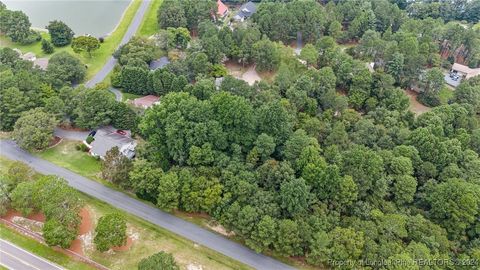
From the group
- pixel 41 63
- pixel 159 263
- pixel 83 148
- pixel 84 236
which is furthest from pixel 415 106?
pixel 41 63

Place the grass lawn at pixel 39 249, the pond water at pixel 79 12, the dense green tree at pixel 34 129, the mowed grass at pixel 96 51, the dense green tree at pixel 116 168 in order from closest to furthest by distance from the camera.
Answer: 1. the grass lawn at pixel 39 249
2. the dense green tree at pixel 116 168
3. the dense green tree at pixel 34 129
4. the mowed grass at pixel 96 51
5. the pond water at pixel 79 12

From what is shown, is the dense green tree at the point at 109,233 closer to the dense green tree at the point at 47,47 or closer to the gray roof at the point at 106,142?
the gray roof at the point at 106,142

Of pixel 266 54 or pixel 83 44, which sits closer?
pixel 266 54

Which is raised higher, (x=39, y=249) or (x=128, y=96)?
(x=128, y=96)

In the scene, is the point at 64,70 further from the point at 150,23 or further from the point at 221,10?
the point at 221,10

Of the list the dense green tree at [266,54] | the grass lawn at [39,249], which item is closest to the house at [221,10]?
the dense green tree at [266,54]

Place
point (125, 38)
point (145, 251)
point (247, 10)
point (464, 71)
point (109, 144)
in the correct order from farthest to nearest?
point (247, 10), point (125, 38), point (464, 71), point (109, 144), point (145, 251)
